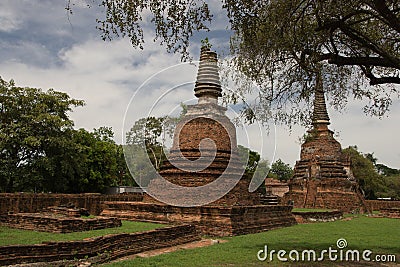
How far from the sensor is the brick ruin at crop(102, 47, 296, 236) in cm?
1344

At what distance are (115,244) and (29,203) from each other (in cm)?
775

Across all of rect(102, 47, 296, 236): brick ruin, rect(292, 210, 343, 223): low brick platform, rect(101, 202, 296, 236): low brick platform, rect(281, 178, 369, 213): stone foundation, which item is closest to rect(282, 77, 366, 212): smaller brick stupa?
rect(281, 178, 369, 213): stone foundation

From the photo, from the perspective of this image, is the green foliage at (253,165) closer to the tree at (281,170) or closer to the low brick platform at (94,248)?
the low brick platform at (94,248)

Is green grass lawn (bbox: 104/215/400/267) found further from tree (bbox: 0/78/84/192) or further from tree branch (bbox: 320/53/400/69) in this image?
tree (bbox: 0/78/84/192)

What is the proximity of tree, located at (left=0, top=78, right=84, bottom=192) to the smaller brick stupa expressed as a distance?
16171mm

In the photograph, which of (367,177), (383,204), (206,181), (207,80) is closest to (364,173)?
(367,177)

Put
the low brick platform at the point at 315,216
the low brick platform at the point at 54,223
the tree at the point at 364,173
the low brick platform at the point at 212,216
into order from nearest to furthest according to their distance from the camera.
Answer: the low brick platform at the point at 54,223 → the low brick platform at the point at 212,216 → the low brick platform at the point at 315,216 → the tree at the point at 364,173

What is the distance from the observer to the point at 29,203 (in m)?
15.2

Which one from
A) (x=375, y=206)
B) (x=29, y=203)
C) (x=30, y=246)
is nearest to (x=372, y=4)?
(x=30, y=246)

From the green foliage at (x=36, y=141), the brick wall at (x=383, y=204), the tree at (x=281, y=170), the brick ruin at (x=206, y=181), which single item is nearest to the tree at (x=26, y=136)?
the green foliage at (x=36, y=141)

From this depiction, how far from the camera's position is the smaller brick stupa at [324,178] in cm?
2689

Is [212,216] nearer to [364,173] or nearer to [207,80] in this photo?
[207,80]

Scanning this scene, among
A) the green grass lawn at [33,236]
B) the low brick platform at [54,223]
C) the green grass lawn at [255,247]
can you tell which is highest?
the low brick platform at [54,223]

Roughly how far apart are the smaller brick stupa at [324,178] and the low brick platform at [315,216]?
178 inches
